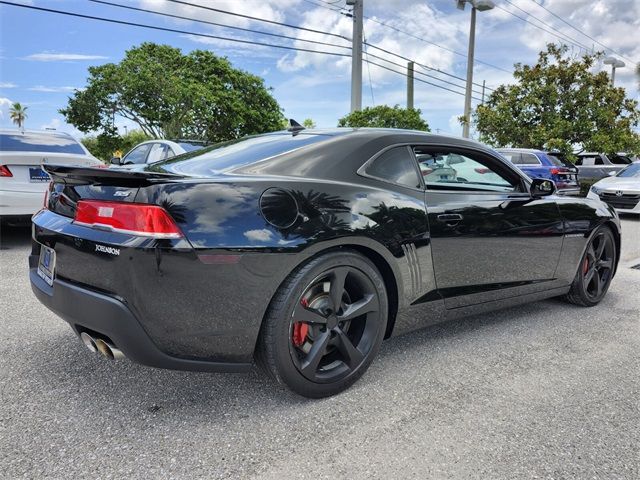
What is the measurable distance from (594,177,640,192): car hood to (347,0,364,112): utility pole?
46.0 ft

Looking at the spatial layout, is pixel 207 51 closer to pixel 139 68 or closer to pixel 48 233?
pixel 139 68

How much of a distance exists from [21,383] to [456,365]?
240 cm

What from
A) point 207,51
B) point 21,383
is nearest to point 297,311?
point 21,383

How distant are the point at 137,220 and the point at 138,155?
7.65 meters

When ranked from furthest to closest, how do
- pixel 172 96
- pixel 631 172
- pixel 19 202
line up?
pixel 172 96 → pixel 631 172 → pixel 19 202

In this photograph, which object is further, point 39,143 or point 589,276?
point 39,143

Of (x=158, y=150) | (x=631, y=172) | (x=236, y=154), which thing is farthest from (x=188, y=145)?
(x=631, y=172)

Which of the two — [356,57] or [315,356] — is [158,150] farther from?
[356,57]

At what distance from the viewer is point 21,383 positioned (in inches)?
103

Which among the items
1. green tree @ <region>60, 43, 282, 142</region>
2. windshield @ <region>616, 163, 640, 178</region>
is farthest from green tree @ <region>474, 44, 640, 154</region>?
green tree @ <region>60, 43, 282, 142</region>

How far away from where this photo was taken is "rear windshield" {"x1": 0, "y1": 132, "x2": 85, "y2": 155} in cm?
604

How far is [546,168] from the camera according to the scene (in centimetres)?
1439

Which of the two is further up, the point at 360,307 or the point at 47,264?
the point at 47,264

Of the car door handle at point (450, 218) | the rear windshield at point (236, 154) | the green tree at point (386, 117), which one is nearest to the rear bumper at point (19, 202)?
the rear windshield at point (236, 154)
